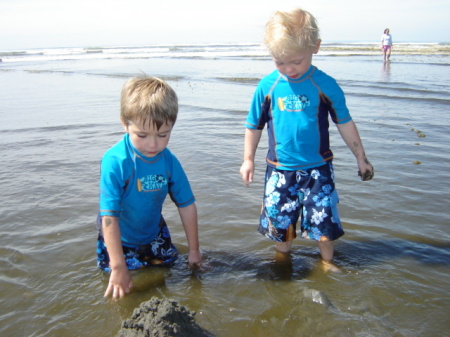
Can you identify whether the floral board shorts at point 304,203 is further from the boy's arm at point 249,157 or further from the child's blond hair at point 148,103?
the child's blond hair at point 148,103

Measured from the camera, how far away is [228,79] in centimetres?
1505

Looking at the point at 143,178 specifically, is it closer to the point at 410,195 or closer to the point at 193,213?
the point at 193,213

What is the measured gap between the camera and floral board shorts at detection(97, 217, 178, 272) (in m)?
2.91

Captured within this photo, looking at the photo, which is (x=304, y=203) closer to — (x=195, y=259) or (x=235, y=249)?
(x=235, y=249)

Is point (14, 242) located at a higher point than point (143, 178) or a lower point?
lower

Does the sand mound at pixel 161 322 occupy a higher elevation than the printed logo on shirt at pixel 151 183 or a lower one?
lower

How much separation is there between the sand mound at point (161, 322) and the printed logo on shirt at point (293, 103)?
1.57 m

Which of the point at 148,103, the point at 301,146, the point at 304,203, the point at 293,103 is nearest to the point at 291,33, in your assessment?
the point at 293,103

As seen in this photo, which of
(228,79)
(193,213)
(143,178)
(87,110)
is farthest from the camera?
(228,79)

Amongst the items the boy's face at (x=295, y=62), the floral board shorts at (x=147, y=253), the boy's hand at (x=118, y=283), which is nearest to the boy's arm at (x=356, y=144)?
the boy's face at (x=295, y=62)

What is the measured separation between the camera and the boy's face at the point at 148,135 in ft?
8.11

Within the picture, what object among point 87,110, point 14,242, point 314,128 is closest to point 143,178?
point 314,128

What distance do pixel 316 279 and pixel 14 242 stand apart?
244cm

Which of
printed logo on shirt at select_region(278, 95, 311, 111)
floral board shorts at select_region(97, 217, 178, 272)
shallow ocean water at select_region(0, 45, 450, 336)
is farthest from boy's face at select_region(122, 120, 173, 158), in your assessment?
shallow ocean water at select_region(0, 45, 450, 336)
